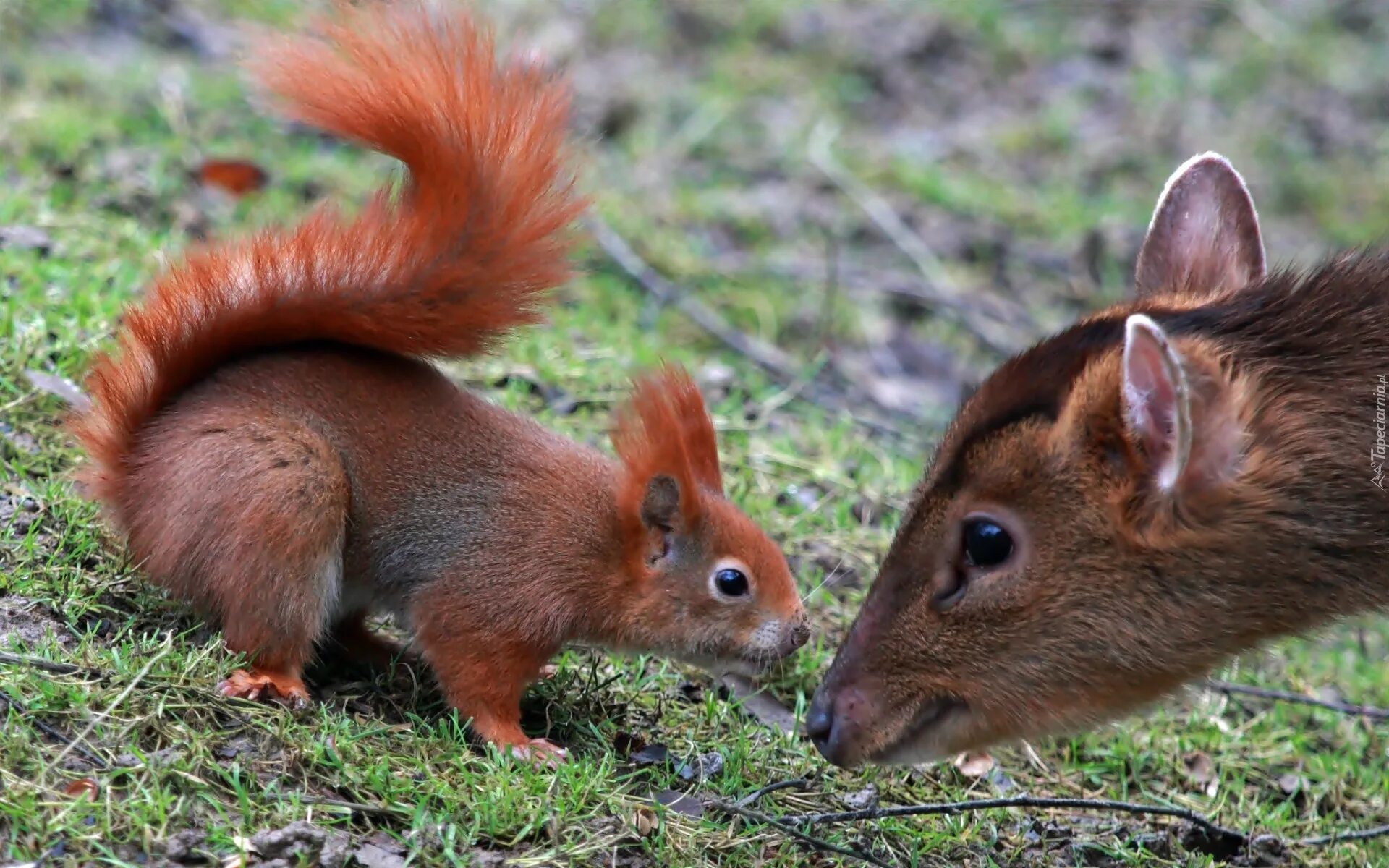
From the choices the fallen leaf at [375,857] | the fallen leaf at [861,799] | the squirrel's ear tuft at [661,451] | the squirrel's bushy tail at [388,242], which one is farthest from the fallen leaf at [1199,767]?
the fallen leaf at [375,857]

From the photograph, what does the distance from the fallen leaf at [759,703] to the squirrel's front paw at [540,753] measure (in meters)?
0.87

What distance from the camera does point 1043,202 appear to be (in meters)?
11.2

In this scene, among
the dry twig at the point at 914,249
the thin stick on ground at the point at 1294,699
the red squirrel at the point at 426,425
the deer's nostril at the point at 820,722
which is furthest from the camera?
the dry twig at the point at 914,249

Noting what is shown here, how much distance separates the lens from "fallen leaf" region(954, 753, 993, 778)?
16.8 ft

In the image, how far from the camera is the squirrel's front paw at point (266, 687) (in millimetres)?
4133

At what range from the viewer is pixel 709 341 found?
27.0 feet

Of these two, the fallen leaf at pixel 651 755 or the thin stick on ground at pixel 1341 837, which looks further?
the thin stick on ground at pixel 1341 837

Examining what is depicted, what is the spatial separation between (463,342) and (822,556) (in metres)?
2.00

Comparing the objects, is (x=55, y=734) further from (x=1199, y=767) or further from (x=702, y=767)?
(x=1199, y=767)

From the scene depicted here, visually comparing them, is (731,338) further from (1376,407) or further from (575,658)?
(1376,407)

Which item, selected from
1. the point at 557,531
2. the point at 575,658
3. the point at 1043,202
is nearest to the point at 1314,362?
the point at 557,531

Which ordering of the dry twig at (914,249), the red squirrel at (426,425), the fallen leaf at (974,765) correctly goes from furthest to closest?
1. the dry twig at (914,249)
2. the fallen leaf at (974,765)
3. the red squirrel at (426,425)

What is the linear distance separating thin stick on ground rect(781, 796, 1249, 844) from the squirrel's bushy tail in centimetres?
171

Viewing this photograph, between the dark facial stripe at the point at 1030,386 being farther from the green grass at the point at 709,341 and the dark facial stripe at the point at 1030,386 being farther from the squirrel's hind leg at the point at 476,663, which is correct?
the squirrel's hind leg at the point at 476,663
